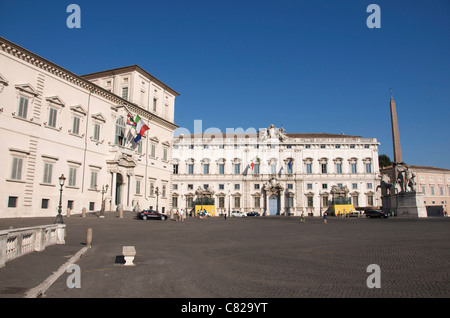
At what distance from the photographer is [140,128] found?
40938 millimetres

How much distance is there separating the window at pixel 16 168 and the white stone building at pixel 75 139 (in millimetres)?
77

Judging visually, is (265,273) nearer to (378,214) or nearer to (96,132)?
(96,132)

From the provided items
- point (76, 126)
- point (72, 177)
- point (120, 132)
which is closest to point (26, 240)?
point (72, 177)

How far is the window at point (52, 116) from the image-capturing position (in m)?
29.3

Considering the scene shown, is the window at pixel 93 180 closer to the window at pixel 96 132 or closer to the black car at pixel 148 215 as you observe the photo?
the window at pixel 96 132

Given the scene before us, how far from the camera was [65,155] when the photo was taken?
30781 mm

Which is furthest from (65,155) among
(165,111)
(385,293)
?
(385,293)

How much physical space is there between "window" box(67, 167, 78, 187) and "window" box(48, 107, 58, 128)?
173 inches

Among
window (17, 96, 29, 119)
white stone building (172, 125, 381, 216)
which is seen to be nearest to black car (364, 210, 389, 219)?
white stone building (172, 125, 381, 216)

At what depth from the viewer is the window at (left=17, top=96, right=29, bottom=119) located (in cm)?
2662

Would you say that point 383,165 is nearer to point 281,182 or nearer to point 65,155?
point 281,182

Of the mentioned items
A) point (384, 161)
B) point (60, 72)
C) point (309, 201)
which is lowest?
point (309, 201)

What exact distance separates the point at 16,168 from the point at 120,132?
13.5 m

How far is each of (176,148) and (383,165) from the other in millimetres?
55181
